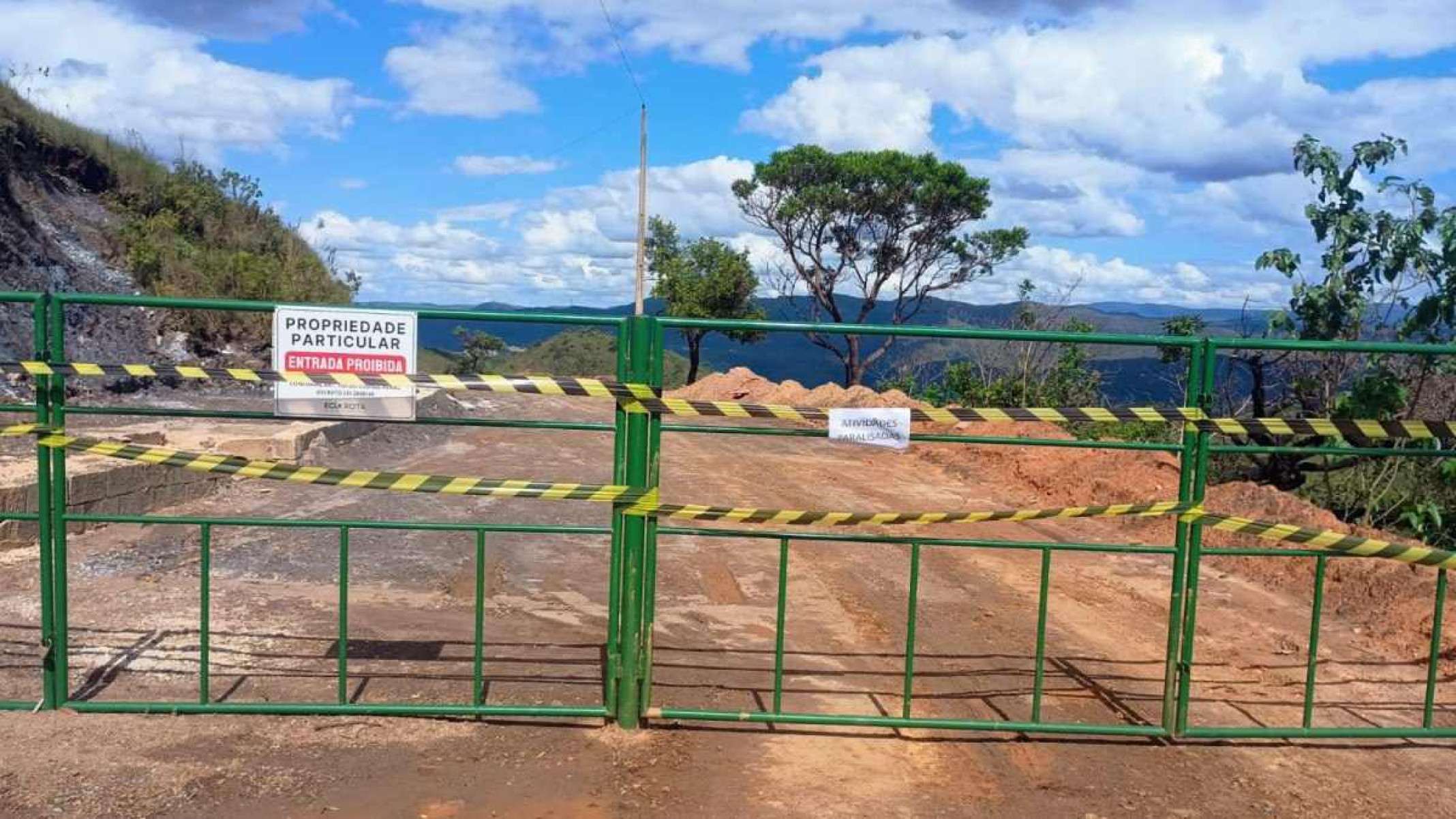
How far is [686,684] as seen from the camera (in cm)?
623

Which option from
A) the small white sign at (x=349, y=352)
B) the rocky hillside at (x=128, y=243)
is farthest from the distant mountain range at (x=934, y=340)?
the rocky hillside at (x=128, y=243)

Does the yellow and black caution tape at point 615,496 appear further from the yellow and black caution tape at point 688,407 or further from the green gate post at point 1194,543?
the yellow and black caution tape at point 688,407

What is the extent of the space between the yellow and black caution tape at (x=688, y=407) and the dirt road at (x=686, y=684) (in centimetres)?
160

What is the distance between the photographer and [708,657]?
6.95 meters

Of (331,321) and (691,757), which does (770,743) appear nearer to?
(691,757)

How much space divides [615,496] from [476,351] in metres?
32.3

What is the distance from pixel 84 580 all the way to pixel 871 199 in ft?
93.8

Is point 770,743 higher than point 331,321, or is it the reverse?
point 331,321

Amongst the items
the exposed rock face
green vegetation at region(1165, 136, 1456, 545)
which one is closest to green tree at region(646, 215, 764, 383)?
the exposed rock face

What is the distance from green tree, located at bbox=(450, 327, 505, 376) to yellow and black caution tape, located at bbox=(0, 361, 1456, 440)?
2508 cm

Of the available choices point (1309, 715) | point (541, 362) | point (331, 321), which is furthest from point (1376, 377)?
point (541, 362)

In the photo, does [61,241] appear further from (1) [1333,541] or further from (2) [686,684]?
(1) [1333,541]

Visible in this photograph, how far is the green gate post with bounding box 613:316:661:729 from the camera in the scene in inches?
201

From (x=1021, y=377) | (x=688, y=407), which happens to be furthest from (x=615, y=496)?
(x=1021, y=377)
